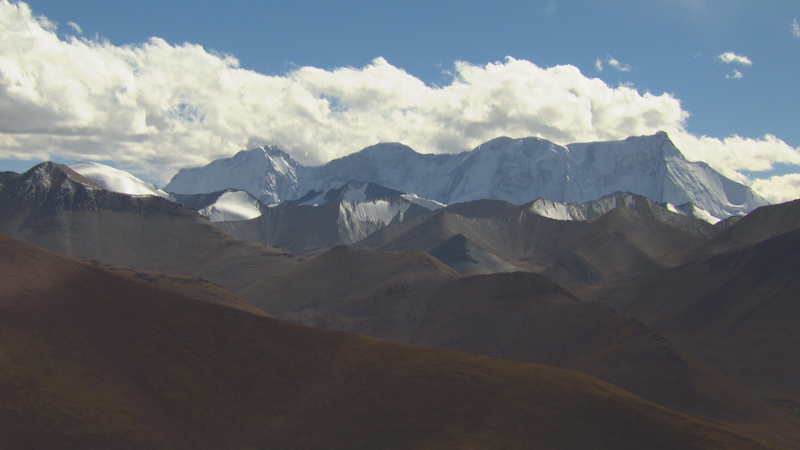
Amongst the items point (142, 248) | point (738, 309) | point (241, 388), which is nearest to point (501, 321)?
point (738, 309)

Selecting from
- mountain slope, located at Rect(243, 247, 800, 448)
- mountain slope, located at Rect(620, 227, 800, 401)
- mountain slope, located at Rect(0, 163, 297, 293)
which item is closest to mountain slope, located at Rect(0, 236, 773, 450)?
mountain slope, located at Rect(243, 247, 800, 448)

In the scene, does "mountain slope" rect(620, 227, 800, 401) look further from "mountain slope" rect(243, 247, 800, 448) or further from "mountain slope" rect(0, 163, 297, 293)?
"mountain slope" rect(0, 163, 297, 293)

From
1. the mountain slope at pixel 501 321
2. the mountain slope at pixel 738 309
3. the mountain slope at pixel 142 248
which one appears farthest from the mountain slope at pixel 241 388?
the mountain slope at pixel 142 248

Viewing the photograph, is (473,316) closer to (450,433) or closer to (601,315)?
(601,315)

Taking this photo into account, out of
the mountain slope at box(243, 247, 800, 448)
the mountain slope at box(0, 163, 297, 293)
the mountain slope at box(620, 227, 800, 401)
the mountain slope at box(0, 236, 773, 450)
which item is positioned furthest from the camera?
the mountain slope at box(0, 163, 297, 293)

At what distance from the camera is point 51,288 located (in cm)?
4997

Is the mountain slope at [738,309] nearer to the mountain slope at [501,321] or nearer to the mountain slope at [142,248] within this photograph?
the mountain slope at [501,321]

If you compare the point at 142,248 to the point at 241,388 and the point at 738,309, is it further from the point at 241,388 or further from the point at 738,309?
the point at 738,309

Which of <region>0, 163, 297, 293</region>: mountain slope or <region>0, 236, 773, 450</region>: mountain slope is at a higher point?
<region>0, 163, 297, 293</region>: mountain slope

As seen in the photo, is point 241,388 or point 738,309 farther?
point 738,309

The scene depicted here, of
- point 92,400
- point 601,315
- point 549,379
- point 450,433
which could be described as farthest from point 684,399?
point 92,400

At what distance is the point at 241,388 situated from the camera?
164 ft

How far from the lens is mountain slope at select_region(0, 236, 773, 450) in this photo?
135ft

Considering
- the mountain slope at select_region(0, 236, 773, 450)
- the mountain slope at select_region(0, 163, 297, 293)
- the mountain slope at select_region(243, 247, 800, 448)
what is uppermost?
the mountain slope at select_region(0, 163, 297, 293)
